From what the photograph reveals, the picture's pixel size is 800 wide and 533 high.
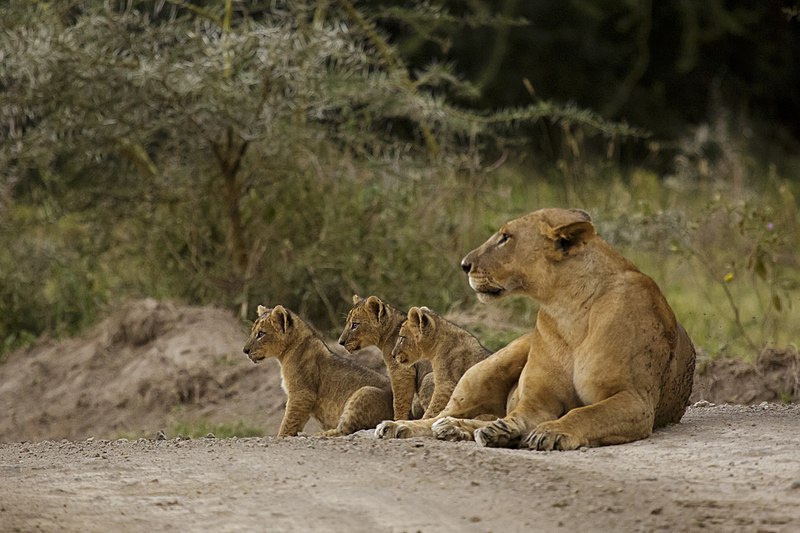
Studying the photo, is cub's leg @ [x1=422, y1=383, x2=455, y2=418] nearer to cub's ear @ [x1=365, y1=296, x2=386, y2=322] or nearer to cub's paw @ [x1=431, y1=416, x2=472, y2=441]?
cub's ear @ [x1=365, y1=296, x2=386, y2=322]

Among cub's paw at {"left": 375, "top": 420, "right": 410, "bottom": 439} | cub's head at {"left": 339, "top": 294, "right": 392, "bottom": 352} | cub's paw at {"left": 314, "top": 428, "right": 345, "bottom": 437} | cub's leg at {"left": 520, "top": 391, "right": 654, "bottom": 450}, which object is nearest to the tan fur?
cub's head at {"left": 339, "top": 294, "right": 392, "bottom": 352}

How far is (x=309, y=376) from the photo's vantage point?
24.9ft

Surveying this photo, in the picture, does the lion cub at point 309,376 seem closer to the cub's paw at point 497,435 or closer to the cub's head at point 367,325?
the cub's head at point 367,325

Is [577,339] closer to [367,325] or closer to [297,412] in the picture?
[367,325]

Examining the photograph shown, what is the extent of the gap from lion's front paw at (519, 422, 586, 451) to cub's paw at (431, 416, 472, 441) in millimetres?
374

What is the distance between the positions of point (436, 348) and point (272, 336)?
0.99 m

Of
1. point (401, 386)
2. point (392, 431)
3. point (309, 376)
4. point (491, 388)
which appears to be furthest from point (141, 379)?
point (392, 431)

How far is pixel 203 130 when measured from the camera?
34.0 feet

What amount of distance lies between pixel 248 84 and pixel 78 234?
2.51m

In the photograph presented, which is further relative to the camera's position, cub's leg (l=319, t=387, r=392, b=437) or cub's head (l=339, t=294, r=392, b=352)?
cub's head (l=339, t=294, r=392, b=352)

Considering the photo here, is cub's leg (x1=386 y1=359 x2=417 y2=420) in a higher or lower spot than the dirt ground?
lower

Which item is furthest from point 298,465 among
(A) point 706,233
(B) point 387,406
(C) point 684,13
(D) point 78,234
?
(C) point 684,13

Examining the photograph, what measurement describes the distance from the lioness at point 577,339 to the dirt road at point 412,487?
7.3 inches

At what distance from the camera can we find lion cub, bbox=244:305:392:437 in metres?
7.45
